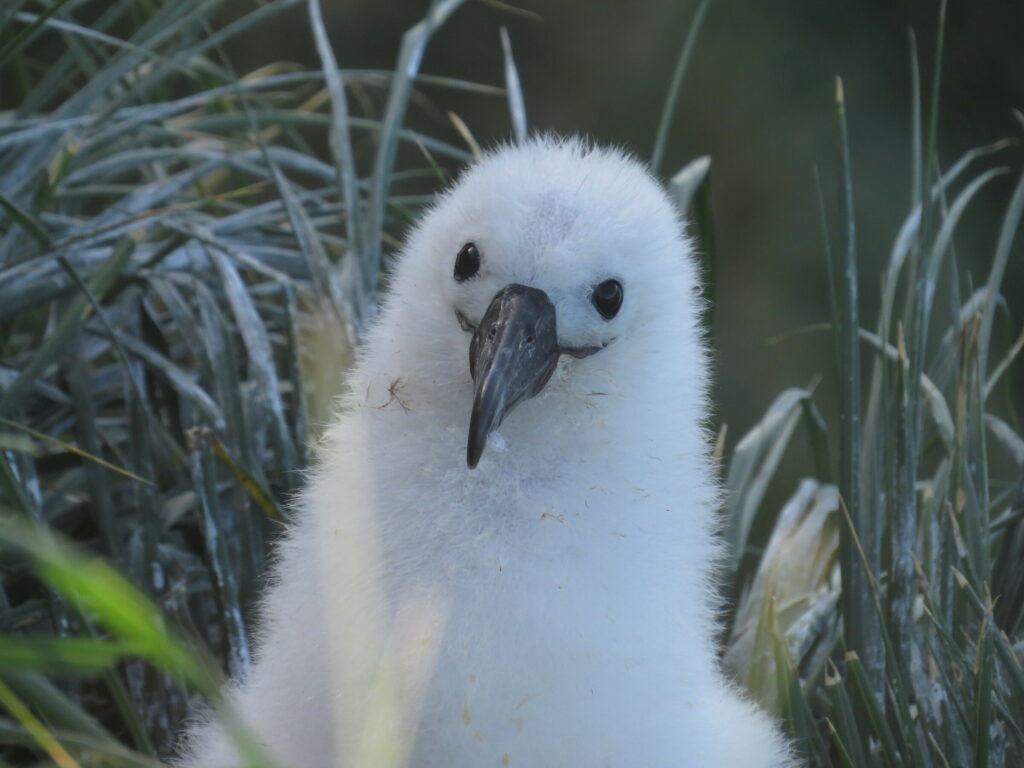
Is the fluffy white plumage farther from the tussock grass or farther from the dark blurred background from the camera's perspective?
the dark blurred background

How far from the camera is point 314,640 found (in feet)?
4.66

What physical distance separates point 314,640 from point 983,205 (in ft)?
12.4

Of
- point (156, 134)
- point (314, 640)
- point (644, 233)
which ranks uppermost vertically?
point (156, 134)

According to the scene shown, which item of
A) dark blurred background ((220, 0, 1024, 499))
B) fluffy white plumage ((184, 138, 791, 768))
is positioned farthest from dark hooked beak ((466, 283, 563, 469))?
dark blurred background ((220, 0, 1024, 499))

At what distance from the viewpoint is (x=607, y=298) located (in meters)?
1.55

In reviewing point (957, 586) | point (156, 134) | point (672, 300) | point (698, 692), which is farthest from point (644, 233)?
point (156, 134)

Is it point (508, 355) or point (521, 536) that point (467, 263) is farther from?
point (521, 536)

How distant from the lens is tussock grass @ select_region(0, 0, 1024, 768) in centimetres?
175

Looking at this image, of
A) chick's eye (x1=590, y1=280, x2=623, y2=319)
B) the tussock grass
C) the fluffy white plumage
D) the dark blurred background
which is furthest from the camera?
the dark blurred background

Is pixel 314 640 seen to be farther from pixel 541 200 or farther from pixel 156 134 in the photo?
pixel 156 134

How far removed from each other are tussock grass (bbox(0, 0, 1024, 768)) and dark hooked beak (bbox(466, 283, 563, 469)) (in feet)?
1.55

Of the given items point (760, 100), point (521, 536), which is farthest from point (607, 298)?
point (760, 100)

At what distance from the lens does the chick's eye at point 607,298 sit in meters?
1.54

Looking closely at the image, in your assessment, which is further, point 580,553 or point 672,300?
point 672,300
